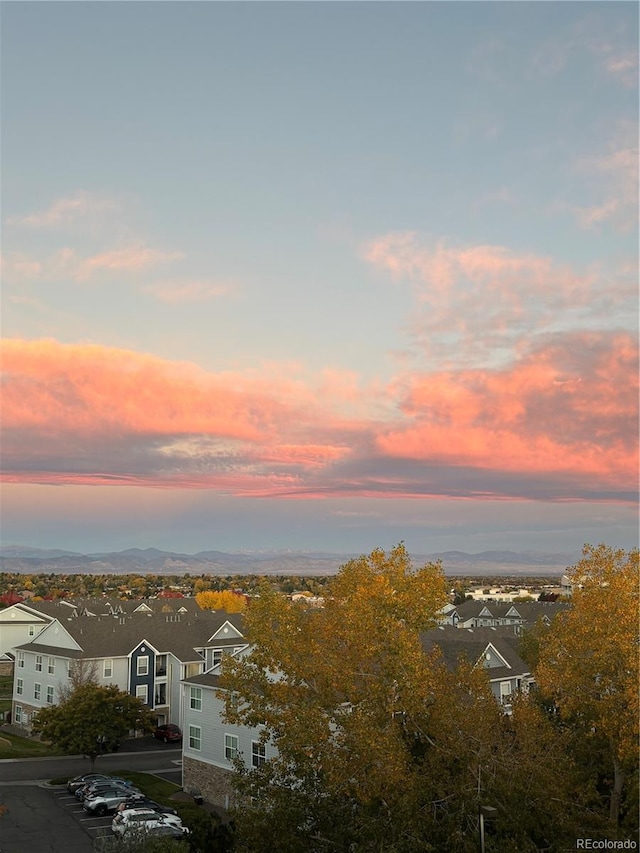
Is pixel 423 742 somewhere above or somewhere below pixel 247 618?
below

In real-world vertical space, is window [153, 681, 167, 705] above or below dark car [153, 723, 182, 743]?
above

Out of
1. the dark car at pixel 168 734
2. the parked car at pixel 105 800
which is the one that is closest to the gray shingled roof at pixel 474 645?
the parked car at pixel 105 800

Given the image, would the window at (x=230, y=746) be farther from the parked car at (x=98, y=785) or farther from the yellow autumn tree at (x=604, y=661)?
the yellow autumn tree at (x=604, y=661)

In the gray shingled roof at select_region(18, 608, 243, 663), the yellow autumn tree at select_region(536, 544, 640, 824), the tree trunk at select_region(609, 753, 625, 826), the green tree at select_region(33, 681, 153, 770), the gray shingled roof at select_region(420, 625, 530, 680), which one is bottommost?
the green tree at select_region(33, 681, 153, 770)

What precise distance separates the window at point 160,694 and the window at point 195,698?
68.7 ft

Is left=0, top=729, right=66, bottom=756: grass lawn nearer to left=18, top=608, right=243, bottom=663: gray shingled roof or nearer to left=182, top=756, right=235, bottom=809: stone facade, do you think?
left=18, top=608, right=243, bottom=663: gray shingled roof

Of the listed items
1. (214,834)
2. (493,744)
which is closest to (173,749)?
(214,834)

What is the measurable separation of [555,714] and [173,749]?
33.1 meters

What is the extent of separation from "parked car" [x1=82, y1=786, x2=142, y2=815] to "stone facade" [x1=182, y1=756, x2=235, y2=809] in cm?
388

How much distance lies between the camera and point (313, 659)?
95.6 feet

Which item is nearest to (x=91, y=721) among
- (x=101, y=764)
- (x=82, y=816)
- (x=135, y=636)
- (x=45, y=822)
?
(x=101, y=764)

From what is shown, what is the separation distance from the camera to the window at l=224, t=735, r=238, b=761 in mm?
41375

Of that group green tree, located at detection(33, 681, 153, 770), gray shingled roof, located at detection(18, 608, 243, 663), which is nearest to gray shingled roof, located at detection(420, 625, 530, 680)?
gray shingled roof, located at detection(18, 608, 243, 663)

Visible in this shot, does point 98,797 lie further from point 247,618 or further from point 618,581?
point 618,581
